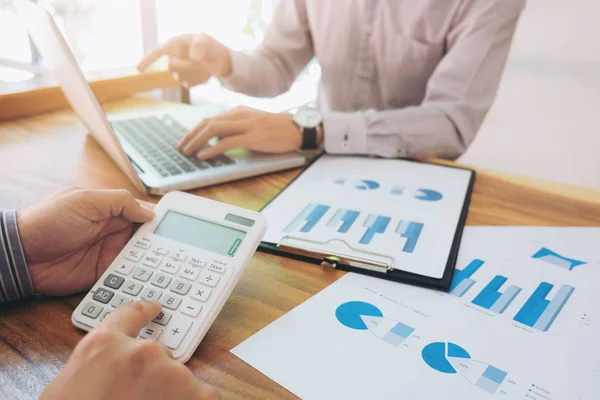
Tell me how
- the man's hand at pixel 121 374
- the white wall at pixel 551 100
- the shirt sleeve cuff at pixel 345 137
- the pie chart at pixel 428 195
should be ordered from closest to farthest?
the man's hand at pixel 121 374
the pie chart at pixel 428 195
the shirt sleeve cuff at pixel 345 137
the white wall at pixel 551 100

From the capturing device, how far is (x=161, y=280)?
16.6 inches

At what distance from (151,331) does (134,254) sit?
10 cm

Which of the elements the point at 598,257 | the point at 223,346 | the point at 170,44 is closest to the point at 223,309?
the point at 223,346

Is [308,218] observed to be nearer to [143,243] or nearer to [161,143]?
[143,243]

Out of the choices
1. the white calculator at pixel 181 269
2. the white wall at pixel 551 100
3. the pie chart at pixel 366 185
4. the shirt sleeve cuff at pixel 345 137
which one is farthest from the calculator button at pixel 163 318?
the white wall at pixel 551 100

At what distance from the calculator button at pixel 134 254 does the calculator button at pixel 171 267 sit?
3 cm

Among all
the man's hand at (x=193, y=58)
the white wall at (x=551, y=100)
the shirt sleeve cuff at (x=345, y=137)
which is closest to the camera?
the shirt sleeve cuff at (x=345, y=137)

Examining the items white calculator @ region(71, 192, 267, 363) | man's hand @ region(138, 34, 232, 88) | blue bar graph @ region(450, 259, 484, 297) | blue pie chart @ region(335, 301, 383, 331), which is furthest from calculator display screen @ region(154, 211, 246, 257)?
Result: man's hand @ region(138, 34, 232, 88)

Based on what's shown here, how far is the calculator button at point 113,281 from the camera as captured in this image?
424mm

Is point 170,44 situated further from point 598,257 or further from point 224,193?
point 598,257

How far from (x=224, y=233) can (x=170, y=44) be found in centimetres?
59

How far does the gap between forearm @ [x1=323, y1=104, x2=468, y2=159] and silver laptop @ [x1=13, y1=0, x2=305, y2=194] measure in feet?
0.27

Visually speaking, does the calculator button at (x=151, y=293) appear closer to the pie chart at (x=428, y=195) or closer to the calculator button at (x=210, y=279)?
the calculator button at (x=210, y=279)

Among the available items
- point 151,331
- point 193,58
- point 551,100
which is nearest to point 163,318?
point 151,331
